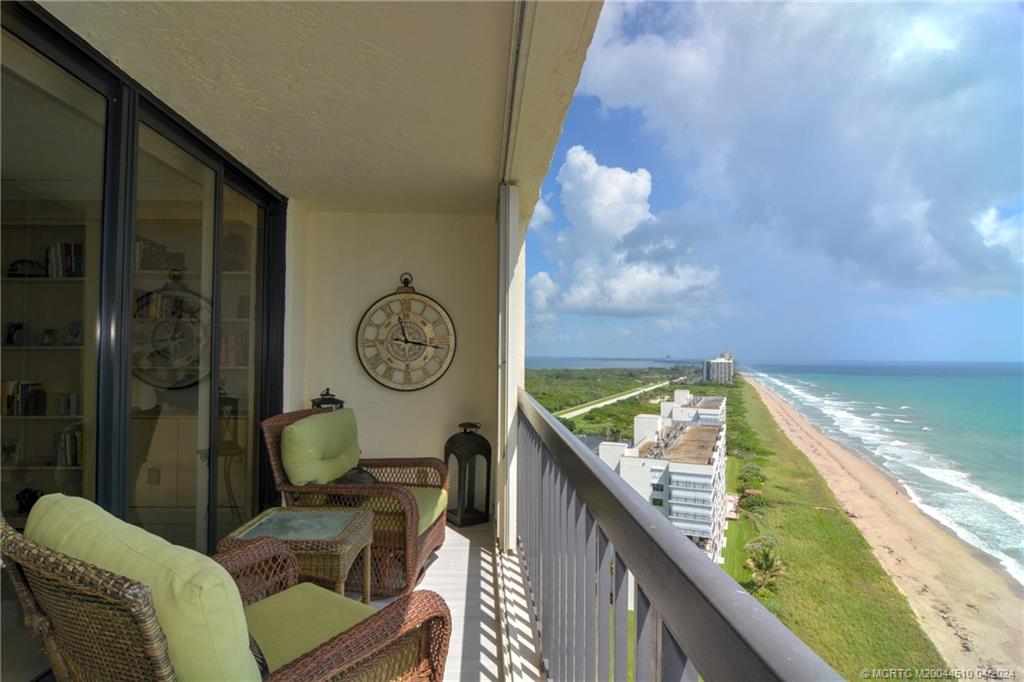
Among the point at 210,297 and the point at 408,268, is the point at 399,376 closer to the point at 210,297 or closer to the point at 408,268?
the point at 408,268

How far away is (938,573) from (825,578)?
15cm

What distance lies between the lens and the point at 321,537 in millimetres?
2109

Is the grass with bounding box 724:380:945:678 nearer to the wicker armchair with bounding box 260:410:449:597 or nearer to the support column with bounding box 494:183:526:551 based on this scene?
the wicker armchair with bounding box 260:410:449:597

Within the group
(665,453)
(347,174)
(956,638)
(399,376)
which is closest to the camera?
(956,638)

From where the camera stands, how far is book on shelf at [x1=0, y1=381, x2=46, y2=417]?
5.21ft

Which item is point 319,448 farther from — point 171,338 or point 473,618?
point 473,618

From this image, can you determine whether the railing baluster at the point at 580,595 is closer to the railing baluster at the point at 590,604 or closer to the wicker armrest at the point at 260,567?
the railing baluster at the point at 590,604

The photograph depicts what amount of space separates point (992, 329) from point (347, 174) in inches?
118

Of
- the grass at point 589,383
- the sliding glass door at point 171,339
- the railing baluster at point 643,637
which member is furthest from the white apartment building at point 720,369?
the sliding glass door at point 171,339

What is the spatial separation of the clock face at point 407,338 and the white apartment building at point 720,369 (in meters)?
2.76

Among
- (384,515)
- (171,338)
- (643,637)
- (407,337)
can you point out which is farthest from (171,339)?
(643,637)

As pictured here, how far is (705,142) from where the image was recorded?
1.69 metres

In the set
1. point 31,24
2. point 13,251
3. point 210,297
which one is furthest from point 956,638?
point 210,297

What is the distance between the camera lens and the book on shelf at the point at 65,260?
68.1 inches
